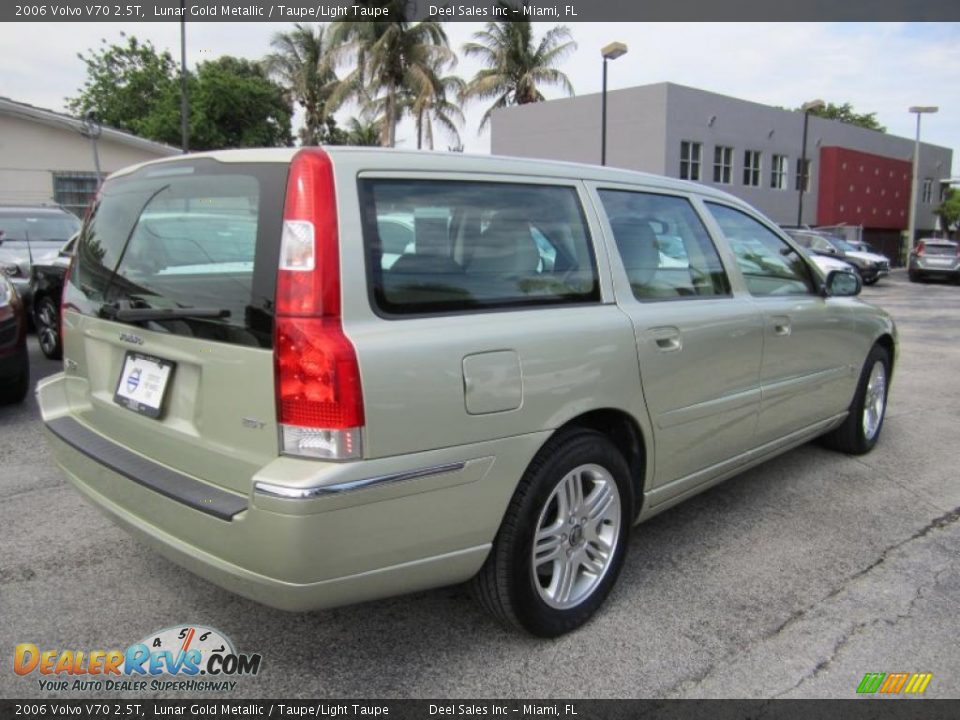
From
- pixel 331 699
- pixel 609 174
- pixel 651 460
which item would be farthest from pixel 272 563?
pixel 609 174

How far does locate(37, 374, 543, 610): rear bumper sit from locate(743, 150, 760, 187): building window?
94.6 feet

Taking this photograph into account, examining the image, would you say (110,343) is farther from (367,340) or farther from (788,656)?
(788,656)

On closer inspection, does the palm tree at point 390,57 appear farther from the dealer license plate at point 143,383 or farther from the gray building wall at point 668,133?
the dealer license plate at point 143,383

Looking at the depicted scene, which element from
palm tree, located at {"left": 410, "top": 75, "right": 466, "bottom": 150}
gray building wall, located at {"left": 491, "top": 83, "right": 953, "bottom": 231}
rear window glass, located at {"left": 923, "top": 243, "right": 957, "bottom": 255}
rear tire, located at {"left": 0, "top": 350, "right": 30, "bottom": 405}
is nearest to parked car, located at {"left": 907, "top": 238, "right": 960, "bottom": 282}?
rear window glass, located at {"left": 923, "top": 243, "right": 957, "bottom": 255}

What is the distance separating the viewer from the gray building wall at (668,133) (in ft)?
80.8

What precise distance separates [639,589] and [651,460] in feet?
1.79

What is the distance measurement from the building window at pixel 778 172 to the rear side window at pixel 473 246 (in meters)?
30.0

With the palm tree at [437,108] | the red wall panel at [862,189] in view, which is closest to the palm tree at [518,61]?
the palm tree at [437,108]

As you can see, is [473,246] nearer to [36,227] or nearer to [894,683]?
[894,683]

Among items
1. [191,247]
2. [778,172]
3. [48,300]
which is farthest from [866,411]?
[778,172]

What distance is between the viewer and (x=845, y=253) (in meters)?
22.3

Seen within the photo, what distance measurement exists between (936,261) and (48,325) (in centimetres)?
2609

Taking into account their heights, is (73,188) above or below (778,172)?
below

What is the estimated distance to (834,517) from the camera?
3855 mm
